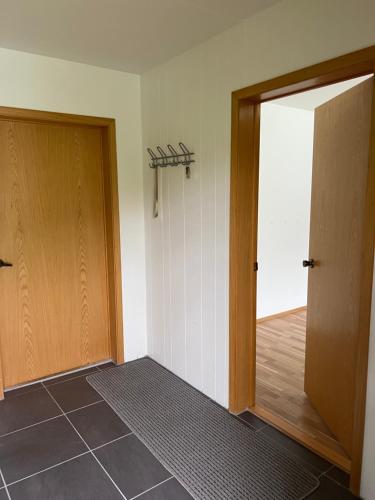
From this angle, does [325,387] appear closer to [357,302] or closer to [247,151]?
[357,302]

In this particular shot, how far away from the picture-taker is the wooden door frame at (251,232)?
162 centimetres

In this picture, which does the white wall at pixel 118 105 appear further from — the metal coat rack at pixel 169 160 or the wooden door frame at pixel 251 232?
the wooden door frame at pixel 251 232

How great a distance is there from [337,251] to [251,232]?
1.68ft

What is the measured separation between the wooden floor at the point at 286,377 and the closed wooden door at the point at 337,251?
0.25 feet

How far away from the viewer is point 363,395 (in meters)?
1.68

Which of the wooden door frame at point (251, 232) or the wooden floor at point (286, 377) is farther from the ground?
the wooden door frame at point (251, 232)

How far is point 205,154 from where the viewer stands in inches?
95.6

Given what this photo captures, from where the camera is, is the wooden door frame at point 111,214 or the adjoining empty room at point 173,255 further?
the wooden door frame at point 111,214

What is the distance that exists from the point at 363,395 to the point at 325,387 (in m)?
0.68

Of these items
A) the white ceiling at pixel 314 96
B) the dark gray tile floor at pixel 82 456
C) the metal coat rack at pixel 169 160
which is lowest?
the dark gray tile floor at pixel 82 456

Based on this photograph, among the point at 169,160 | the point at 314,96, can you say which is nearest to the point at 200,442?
the point at 169,160

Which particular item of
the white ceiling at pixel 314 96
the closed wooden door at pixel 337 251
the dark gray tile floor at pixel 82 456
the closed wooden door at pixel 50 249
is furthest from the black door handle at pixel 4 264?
the white ceiling at pixel 314 96

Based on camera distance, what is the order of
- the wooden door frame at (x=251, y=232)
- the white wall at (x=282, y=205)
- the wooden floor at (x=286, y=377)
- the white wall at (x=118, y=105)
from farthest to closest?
the white wall at (x=282, y=205)
the white wall at (x=118, y=105)
the wooden floor at (x=286, y=377)
the wooden door frame at (x=251, y=232)

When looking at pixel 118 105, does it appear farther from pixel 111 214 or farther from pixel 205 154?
pixel 205 154
